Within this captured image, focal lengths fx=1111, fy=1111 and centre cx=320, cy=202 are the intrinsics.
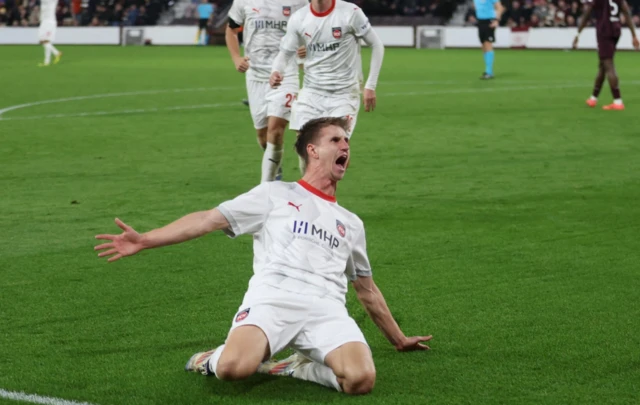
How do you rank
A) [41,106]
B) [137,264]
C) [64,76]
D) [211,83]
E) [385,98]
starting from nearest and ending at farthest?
[137,264], [41,106], [385,98], [211,83], [64,76]

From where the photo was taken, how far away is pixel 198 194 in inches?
415

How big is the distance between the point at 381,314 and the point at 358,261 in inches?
11.9

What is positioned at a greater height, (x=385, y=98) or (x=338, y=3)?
(x=338, y=3)

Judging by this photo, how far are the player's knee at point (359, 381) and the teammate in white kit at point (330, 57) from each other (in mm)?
5096

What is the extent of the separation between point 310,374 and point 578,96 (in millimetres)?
16492

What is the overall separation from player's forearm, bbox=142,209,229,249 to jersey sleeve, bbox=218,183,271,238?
43 mm

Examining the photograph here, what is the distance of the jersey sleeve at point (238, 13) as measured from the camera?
11.5 metres

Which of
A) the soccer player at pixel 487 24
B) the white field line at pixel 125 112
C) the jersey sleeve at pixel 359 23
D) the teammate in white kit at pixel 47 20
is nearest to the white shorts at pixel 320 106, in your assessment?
the jersey sleeve at pixel 359 23

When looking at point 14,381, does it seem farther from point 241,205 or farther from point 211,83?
point 211,83

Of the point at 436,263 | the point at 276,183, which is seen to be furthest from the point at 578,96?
the point at 276,183

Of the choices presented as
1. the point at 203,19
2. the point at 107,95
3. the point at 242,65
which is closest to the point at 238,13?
the point at 242,65

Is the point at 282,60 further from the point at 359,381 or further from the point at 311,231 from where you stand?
the point at 359,381

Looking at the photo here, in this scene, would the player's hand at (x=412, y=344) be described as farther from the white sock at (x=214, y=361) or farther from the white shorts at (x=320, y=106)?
the white shorts at (x=320, y=106)

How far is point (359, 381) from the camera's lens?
16.4ft
